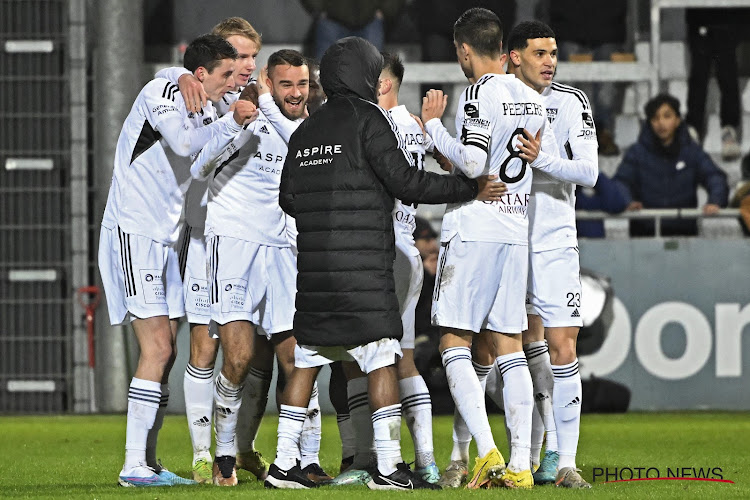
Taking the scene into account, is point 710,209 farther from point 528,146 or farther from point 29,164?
point 528,146

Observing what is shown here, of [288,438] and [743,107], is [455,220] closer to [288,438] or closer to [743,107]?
[288,438]

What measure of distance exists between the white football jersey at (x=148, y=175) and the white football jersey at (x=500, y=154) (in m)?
1.38

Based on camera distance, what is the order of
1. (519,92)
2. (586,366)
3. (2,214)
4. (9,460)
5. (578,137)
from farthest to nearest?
(2,214) < (586,366) < (9,460) < (578,137) < (519,92)

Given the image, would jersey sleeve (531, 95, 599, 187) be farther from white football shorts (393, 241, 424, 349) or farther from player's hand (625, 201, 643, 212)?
player's hand (625, 201, 643, 212)

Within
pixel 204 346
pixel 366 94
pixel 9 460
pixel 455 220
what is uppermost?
pixel 366 94

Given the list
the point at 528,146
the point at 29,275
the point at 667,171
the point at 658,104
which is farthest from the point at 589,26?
the point at 528,146

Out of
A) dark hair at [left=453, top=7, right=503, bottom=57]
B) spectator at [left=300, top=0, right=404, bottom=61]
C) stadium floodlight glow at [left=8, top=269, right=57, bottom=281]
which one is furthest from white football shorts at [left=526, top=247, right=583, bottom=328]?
spectator at [left=300, top=0, right=404, bottom=61]

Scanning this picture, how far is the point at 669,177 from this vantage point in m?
13.5

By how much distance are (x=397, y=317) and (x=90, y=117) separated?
28.5 ft

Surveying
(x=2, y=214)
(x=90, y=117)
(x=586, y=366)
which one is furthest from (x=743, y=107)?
(x=2, y=214)

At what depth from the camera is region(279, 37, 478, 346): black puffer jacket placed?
20.0 ft

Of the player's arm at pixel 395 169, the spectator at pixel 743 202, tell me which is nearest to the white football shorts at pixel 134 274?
the player's arm at pixel 395 169

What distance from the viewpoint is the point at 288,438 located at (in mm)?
6285

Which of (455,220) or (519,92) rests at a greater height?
(519,92)
